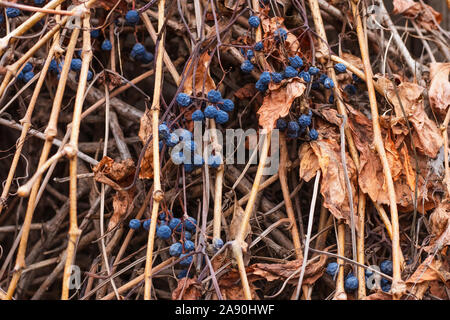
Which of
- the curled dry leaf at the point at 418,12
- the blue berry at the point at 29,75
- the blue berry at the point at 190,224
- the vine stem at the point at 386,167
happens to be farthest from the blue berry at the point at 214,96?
the curled dry leaf at the point at 418,12

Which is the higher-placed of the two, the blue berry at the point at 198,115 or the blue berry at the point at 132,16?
the blue berry at the point at 132,16

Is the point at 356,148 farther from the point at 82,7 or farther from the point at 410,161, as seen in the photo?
the point at 82,7

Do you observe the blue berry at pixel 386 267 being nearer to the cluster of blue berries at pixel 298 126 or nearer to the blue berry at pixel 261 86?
the cluster of blue berries at pixel 298 126

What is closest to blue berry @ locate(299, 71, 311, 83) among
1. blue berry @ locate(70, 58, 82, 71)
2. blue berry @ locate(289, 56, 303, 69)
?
blue berry @ locate(289, 56, 303, 69)

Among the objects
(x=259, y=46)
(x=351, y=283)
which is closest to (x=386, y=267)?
(x=351, y=283)

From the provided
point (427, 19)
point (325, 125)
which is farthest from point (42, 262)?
point (427, 19)

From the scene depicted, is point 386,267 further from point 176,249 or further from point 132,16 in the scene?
point 132,16
